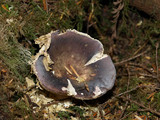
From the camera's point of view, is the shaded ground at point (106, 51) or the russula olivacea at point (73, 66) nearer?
the russula olivacea at point (73, 66)

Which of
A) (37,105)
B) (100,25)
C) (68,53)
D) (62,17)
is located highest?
(62,17)

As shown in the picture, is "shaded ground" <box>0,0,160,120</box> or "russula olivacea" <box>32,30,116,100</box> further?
"shaded ground" <box>0,0,160,120</box>

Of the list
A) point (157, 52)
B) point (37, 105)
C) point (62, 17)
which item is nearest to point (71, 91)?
point (37, 105)

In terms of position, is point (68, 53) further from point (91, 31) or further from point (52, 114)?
point (91, 31)
